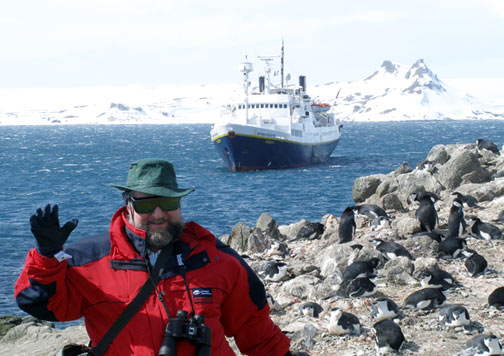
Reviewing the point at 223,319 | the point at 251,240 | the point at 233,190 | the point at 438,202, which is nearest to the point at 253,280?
the point at 223,319

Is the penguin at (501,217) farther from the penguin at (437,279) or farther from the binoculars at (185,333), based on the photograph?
the binoculars at (185,333)

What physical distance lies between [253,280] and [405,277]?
797 cm

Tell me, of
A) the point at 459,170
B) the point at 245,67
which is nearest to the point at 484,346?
the point at 459,170

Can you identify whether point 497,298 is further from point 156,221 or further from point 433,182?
point 433,182

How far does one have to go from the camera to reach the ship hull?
5059 cm

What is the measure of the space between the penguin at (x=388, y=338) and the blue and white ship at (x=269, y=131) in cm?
4172

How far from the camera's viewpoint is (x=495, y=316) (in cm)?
959

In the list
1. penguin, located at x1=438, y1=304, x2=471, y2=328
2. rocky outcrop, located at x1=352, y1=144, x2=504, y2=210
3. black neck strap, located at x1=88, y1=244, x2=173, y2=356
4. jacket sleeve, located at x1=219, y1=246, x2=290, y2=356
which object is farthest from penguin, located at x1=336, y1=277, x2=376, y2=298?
rocky outcrop, located at x1=352, y1=144, x2=504, y2=210

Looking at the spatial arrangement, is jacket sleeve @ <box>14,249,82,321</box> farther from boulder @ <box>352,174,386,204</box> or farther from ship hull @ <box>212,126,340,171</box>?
ship hull @ <box>212,126,340,171</box>

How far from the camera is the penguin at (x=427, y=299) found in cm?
985

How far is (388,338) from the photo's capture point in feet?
27.3

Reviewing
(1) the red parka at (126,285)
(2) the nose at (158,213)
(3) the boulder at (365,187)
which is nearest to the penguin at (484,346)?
(1) the red parka at (126,285)

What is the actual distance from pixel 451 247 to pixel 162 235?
34.1ft

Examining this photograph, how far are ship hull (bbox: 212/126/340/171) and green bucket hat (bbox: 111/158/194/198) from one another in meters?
45.9
